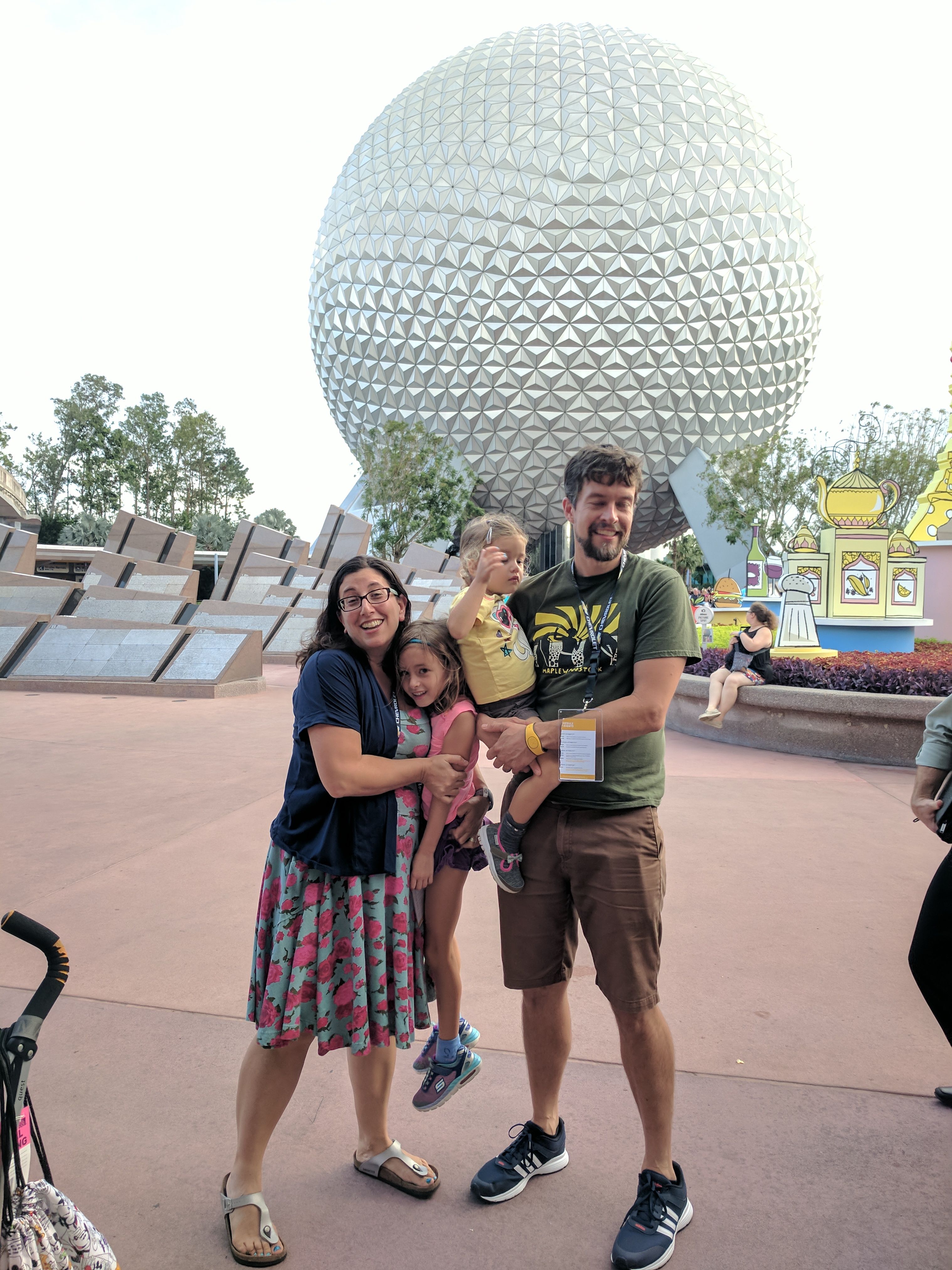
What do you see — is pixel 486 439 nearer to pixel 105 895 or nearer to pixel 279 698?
pixel 279 698

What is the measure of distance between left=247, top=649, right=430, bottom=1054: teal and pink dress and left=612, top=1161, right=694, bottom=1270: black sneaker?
2.21 feet

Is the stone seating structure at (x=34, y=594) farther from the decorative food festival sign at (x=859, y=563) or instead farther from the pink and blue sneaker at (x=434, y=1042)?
the pink and blue sneaker at (x=434, y=1042)

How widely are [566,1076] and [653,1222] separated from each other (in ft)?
2.56

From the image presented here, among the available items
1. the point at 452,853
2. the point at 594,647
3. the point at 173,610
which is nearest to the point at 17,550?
the point at 173,610

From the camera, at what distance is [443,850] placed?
2504 millimetres

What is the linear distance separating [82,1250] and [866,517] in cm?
1402

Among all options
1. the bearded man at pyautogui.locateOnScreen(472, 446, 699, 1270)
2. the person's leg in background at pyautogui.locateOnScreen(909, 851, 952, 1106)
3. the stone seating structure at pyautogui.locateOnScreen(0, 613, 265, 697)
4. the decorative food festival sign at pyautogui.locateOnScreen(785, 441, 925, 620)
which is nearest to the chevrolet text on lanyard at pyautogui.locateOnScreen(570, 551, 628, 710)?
the bearded man at pyautogui.locateOnScreen(472, 446, 699, 1270)

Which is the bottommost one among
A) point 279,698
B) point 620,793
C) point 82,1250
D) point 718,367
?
point 279,698

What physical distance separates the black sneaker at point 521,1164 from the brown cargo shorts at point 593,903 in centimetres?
39

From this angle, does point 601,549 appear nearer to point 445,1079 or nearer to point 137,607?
point 445,1079

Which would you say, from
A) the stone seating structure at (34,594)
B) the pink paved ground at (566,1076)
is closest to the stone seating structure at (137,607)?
the stone seating structure at (34,594)

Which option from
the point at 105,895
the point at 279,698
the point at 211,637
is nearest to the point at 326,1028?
the point at 105,895

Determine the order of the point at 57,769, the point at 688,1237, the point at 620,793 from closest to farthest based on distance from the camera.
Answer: the point at 688,1237 → the point at 620,793 → the point at 57,769

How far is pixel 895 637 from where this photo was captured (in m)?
13.8
